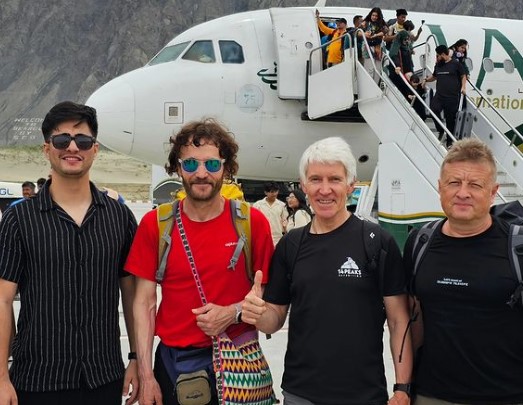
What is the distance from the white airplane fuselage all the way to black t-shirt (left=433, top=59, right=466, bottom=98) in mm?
1746

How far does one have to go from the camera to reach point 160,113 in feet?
37.9

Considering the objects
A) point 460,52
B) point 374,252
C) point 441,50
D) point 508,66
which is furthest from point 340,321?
point 508,66

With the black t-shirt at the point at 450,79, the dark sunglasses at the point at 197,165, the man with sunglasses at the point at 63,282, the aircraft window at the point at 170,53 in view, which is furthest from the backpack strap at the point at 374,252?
the aircraft window at the point at 170,53

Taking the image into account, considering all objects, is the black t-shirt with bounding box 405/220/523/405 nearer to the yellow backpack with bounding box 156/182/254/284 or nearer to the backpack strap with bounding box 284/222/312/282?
the backpack strap with bounding box 284/222/312/282

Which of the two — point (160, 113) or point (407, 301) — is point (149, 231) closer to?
point (407, 301)

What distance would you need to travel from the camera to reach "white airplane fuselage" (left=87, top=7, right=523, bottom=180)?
11555 mm

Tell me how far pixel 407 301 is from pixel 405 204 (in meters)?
7.29

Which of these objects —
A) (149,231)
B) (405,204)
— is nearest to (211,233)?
(149,231)

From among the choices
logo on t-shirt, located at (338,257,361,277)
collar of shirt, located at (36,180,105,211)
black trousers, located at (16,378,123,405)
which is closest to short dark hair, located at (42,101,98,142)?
collar of shirt, located at (36,180,105,211)

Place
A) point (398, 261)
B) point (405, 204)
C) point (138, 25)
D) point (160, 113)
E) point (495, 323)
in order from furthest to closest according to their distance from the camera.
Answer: point (138, 25) → point (160, 113) → point (405, 204) → point (398, 261) → point (495, 323)

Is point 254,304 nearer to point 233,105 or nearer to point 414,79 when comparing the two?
point 233,105

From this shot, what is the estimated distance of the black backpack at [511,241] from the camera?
3029mm

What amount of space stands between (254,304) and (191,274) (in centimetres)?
40

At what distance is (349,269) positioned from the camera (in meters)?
3.19
